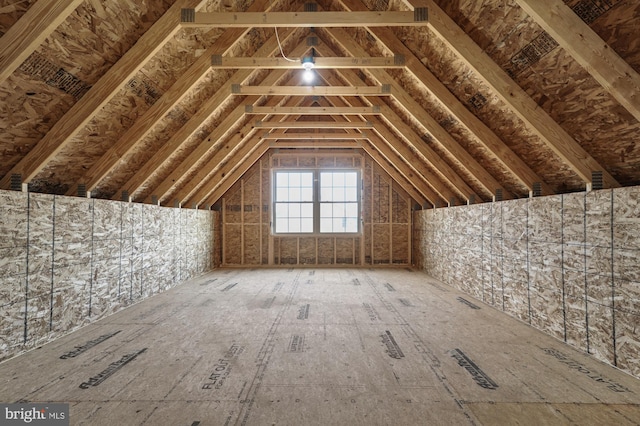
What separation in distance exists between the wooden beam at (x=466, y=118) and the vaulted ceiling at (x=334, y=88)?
0.05ft

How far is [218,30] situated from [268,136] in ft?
10.7

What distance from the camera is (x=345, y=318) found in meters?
3.92

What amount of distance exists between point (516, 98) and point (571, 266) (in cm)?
184

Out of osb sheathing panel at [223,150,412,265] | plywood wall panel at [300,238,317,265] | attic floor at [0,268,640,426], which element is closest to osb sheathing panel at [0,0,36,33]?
attic floor at [0,268,640,426]

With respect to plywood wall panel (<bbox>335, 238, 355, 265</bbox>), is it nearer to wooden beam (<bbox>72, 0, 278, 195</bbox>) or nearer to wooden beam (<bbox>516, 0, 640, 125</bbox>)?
wooden beam (<bbox>72, 0, 278, 195</bbox>)

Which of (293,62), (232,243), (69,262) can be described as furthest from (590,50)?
(232,243)

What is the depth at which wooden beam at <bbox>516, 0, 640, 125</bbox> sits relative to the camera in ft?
6.90

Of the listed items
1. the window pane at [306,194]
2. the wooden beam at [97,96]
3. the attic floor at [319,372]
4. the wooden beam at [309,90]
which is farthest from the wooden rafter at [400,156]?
the wooden beam at [97,96]

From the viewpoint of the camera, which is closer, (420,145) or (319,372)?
(319,372)

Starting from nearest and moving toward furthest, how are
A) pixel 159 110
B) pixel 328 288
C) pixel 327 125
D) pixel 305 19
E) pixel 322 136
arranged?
pixel 305 19, pixel 159 110, pixel 328 288, pixel 327 125, pixel 322 136

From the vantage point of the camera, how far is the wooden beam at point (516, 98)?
2881mm

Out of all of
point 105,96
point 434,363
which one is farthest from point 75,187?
point 434,363

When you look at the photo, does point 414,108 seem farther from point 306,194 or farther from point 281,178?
point 281,178

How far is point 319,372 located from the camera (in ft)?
8.18
